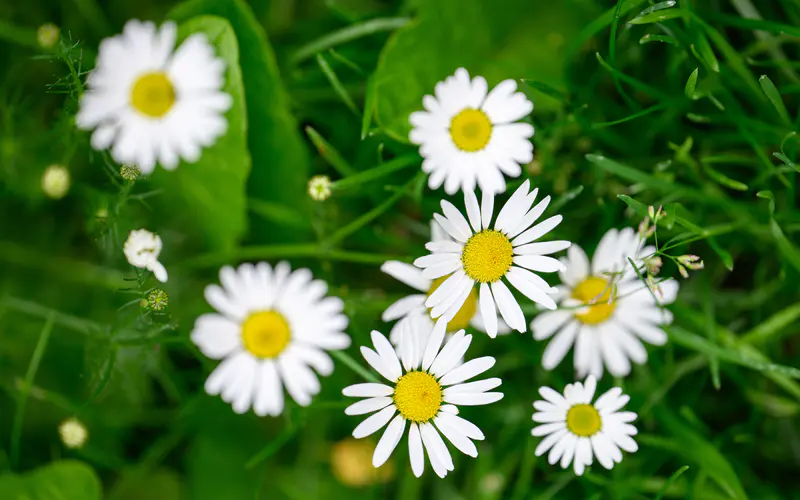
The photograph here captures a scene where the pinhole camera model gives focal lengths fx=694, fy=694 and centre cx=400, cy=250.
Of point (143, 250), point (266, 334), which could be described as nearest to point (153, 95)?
point (143, 250)

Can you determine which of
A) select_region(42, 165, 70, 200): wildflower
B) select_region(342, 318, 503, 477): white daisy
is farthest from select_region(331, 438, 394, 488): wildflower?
select_region(42, 165, 70, 200): wildflower

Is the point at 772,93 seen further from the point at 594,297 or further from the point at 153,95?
the point at 153,95

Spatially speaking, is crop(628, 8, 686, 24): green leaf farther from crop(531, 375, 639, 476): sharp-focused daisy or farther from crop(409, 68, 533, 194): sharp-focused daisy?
crop(531, 375, 639, 476): sharp-focused daisy

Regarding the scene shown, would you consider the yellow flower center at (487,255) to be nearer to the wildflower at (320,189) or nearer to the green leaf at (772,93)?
the wildflower at (320,189)

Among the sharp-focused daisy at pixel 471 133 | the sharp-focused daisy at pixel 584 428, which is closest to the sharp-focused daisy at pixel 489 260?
the sharp-focused daisy at pixel 471 133

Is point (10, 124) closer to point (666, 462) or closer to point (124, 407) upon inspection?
point (124, 407)

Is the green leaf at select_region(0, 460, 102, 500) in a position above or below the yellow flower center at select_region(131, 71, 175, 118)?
below
